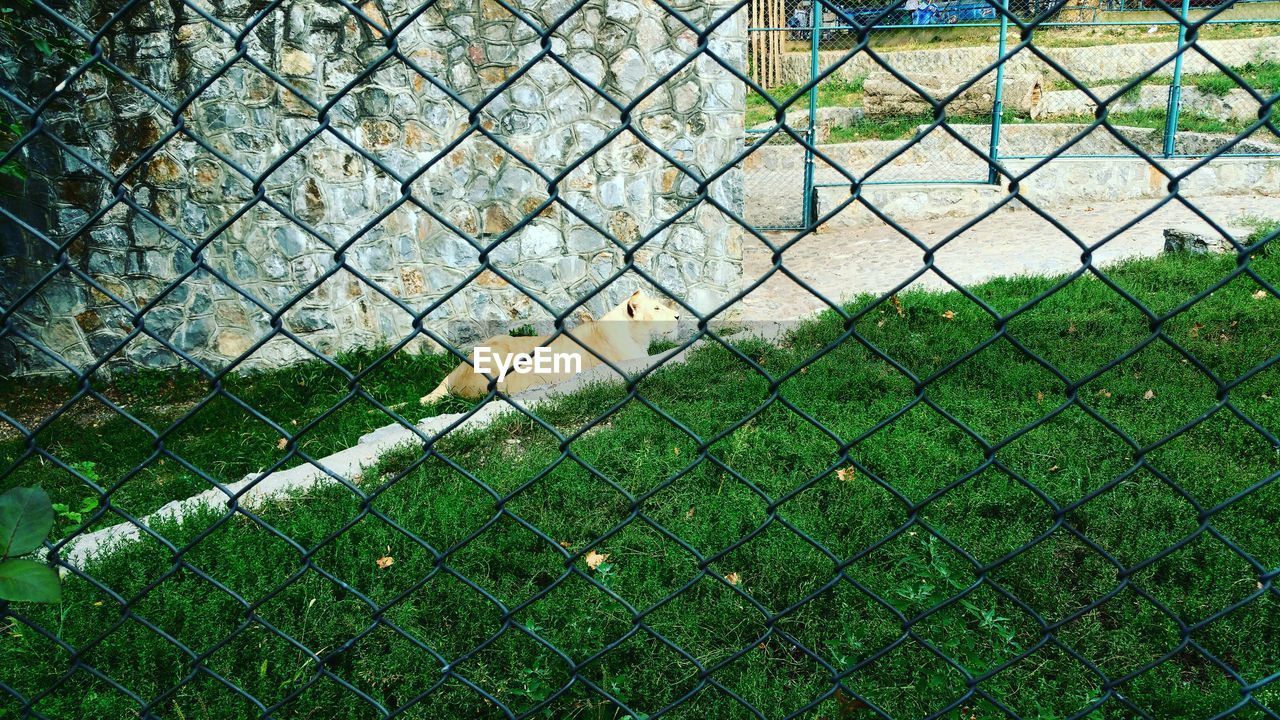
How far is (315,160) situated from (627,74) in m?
1.92

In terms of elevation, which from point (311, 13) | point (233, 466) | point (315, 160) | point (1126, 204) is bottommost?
point (1126, 204)

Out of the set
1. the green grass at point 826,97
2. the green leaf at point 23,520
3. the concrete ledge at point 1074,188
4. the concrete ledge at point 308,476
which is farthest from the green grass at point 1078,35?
→ the green leaf at point 23,520

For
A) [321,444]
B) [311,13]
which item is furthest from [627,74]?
[321,444]

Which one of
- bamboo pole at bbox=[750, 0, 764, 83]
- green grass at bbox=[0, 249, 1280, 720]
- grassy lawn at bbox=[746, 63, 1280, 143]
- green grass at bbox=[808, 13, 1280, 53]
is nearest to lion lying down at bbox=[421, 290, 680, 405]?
green grass at bbox=[0, 249, 1280, 720]

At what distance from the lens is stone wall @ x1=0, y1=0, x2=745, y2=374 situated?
5.25 m

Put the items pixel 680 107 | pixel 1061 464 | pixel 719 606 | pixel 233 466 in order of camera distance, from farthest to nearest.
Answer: pixel 680 107
pixel 233 466
pixel 1061 464
pixel 719 606

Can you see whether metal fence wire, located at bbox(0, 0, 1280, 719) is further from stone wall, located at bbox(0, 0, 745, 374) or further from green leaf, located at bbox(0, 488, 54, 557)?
stone wall, located at bbox(0, 0, 745, 374)

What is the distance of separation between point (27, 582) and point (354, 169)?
4609 mm

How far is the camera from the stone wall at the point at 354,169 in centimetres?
525

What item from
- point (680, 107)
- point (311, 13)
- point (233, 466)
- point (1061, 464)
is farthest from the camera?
point (680, 107)

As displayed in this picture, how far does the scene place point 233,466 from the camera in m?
4.32

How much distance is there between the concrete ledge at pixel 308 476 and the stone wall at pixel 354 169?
4.76ft

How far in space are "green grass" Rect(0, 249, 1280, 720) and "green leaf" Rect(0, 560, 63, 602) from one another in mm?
214

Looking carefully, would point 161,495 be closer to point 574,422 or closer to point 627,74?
point 574,422
